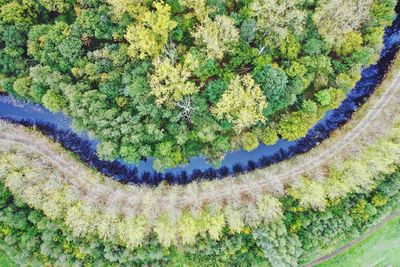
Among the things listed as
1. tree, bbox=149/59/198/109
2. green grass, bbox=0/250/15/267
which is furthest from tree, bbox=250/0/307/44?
green grass, bbox=0/250/15/267

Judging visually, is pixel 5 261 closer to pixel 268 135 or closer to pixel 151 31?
pixel 151 31

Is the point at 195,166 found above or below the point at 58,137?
below

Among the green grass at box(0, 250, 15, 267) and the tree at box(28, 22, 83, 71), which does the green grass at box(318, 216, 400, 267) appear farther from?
the tree at box(28, 22, 83, 71)

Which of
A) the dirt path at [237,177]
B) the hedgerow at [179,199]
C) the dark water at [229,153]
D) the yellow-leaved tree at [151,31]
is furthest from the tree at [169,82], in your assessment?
the hedgerow at [179,199]

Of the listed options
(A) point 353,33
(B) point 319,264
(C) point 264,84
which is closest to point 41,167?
(C) point 264,84

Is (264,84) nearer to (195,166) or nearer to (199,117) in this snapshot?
(199,117)

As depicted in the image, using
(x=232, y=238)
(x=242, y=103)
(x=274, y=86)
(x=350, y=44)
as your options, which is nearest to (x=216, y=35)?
(x=242, y=103)
